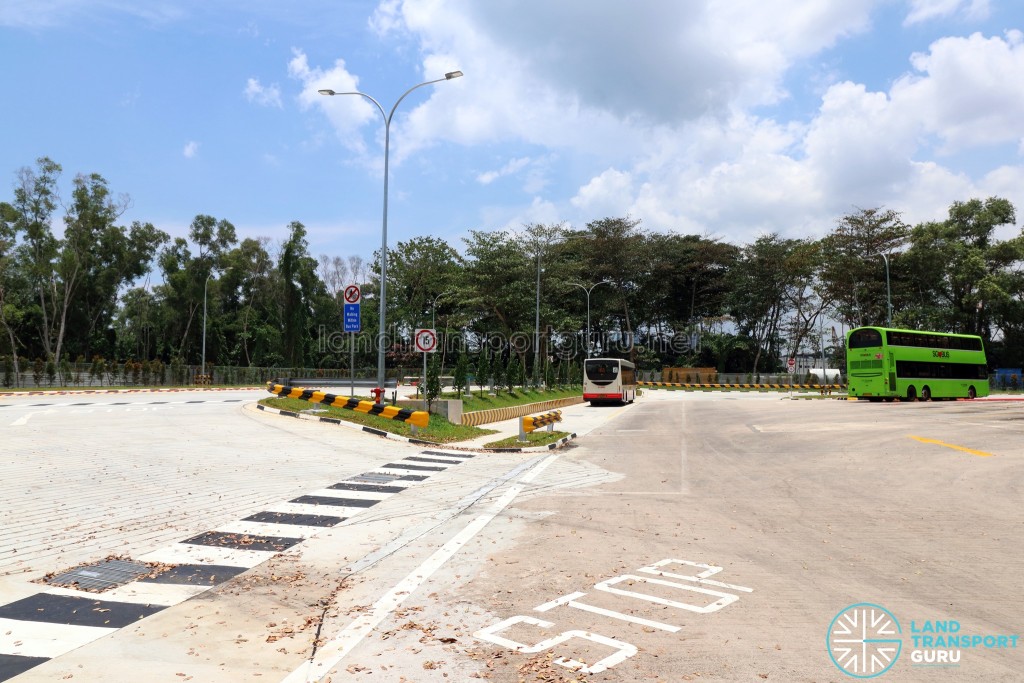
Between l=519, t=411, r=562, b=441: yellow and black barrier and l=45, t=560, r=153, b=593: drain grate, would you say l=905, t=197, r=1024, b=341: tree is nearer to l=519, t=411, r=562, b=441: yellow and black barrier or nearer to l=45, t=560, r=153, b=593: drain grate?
l=519, t=411, r=562, b=441: yellow and black barrier

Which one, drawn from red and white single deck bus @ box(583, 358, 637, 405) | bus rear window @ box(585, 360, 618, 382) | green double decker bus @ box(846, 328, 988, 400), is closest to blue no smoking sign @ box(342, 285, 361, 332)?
red and white single deck bus @ box(583, 358, 637, 405)

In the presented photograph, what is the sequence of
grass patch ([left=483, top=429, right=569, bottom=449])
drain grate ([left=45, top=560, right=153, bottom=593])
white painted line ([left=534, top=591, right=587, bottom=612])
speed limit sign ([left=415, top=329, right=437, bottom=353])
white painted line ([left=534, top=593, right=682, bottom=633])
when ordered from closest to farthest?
white painted line ([left=534, top=593, right=682, bottom=633]) < white painted line ([left=534, top=591, right=587, bottom=612]) < drain grate ([left=45, top=560, right=153, bottom=593]) < grass patch ([left=483, top=429, right=569, bottom=449]) < speed limit sign ([left=415, top=329, right=437, bottom=353])

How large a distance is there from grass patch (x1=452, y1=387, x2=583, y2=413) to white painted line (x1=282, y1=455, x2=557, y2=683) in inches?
721

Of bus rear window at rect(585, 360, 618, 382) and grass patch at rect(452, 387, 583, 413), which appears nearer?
grass patch at rect(452, 387, 583, 413)

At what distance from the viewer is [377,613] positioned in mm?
5305

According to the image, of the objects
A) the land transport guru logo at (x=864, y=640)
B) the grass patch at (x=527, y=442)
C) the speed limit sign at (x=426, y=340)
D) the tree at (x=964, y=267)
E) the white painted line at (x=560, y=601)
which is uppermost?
the tree at (x=964, y=267)

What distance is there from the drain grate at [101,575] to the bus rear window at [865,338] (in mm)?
39303

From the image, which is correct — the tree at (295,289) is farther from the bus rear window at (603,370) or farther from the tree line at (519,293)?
the bus rear window at (603,370)

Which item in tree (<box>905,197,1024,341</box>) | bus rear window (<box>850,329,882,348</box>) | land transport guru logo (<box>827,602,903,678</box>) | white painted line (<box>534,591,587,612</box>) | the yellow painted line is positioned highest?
tree (<box>905,197,1024,341</box>)

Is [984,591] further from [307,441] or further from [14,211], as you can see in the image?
[14,211]

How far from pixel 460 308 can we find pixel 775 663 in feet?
193

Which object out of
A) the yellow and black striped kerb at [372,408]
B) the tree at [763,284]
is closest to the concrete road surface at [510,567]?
the yellow and black striped kerb at [372,408]

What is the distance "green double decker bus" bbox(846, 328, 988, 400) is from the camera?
37.6 metres

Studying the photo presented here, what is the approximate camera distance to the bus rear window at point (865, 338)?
37.5 meters
